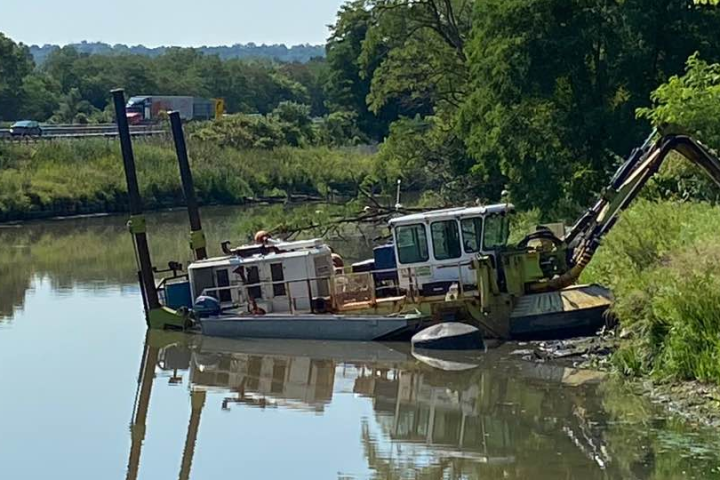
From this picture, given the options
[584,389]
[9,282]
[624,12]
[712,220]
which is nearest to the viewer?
[584,389]

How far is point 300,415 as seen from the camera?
2055 cm

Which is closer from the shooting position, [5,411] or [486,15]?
[5,411]

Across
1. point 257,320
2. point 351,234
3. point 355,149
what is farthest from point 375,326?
point 355,149

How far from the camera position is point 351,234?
147 feet

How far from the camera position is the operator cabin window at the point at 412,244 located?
25297 mm

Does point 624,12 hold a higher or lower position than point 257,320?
higher

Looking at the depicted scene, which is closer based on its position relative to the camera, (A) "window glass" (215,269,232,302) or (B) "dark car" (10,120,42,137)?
(A) "window glass" (215,269,232,302)

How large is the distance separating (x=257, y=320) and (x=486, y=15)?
1234cm

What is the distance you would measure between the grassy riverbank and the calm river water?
31.2 m

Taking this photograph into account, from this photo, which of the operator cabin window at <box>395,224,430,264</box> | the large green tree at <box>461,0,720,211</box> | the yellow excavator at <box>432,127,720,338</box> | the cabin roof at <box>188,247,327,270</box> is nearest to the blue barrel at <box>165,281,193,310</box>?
the cabin roof at <box>188,247,327,270</box>

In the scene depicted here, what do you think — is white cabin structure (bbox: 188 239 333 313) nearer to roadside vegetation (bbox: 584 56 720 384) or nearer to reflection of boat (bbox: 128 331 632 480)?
reflection of boat (bbox: 128 331 632 480)

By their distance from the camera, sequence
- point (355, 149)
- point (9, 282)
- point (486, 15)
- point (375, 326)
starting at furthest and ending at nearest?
point (355, 149) < point (9, 282) < point (486, 15) < point (375, 326)

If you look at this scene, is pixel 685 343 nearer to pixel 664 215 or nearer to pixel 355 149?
pixel 664 215

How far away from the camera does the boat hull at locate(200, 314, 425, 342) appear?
25.2m
